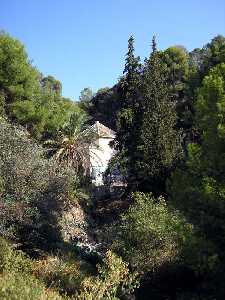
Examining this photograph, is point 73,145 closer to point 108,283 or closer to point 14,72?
point 14,72

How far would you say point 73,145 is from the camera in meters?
30.5

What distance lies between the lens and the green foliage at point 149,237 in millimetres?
16375

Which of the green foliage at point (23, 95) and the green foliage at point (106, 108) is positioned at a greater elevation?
the green foliage at point (106, 108)

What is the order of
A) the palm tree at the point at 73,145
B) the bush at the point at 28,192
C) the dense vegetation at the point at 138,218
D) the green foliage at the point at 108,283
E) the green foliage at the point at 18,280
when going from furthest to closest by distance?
the palm tree at the point at 73,145 → the bush at the point at 28,192 → the dense vegetation at the point at 138,218 → the green foliage at the point at 108,283 → the green foliage at the point at 18,280

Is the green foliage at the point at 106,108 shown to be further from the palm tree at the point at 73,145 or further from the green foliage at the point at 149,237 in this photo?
the green foliage at the point at 149,237

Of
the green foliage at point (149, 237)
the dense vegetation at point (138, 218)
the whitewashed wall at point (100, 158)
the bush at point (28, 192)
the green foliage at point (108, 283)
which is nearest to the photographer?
the green foliage at point (108, 283)

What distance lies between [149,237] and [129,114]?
594 inches

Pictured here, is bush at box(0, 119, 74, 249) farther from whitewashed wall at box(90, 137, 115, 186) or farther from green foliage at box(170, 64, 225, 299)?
whitewashed wall at box(90, 137, 115, 186)

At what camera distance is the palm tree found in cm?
3003

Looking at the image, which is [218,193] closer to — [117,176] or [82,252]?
[82,252]

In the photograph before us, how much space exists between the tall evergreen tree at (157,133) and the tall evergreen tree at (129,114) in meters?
1.68

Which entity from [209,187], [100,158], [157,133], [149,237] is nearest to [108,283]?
[209,187]

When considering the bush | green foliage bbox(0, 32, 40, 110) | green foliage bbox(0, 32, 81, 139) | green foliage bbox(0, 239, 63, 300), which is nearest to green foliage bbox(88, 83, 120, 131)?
green foliage bbox(0, 32, 81, 139)

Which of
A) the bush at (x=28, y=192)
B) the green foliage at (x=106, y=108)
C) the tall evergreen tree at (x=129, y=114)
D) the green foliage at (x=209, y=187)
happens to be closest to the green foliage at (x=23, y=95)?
the tall evergreen tree at (x=129, y=114)
